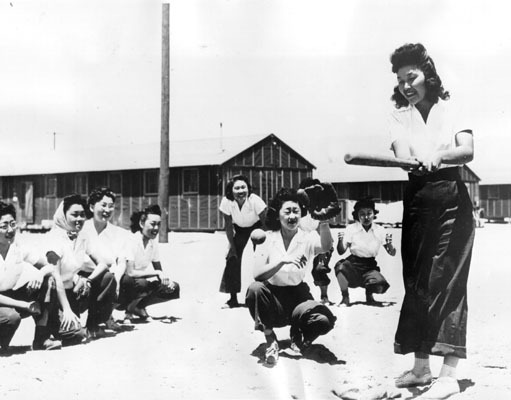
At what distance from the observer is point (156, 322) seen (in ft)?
11.7

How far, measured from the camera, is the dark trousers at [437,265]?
2.43m

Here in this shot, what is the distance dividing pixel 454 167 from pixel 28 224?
41.7 feet

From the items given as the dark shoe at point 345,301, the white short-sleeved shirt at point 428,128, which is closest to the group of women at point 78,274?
the dark shoe at point 345,301

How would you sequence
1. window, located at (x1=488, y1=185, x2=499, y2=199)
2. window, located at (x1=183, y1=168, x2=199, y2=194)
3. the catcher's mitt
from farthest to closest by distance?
window, located at (x1=488, y1=185, x2=499, y2=199) < window, located at (x1=183, y1=168, x2=199, y2=194) < the catcher's mitt

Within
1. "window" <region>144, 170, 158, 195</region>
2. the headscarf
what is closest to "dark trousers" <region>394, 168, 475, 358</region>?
the headscarf

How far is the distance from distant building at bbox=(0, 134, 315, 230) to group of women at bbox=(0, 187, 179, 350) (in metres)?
7.81

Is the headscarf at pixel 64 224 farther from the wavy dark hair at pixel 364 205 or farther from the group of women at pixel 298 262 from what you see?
the wavy dark hair at pixel 364 205

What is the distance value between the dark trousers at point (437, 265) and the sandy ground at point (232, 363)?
23 centimetres

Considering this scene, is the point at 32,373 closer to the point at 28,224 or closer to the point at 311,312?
the point at 311,312

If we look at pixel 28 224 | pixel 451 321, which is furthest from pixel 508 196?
pixel 451 321

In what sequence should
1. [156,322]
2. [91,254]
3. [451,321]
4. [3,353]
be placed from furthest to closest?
[156,322] → [91,254] → [3,353] → [451,321]

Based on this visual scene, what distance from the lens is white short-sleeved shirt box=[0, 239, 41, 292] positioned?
2.81 metres

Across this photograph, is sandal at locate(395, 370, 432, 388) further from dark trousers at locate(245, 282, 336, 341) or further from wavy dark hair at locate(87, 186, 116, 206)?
wavy dark hair at locate(87, 186, 116, 206)

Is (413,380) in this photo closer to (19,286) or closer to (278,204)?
(278,204)
